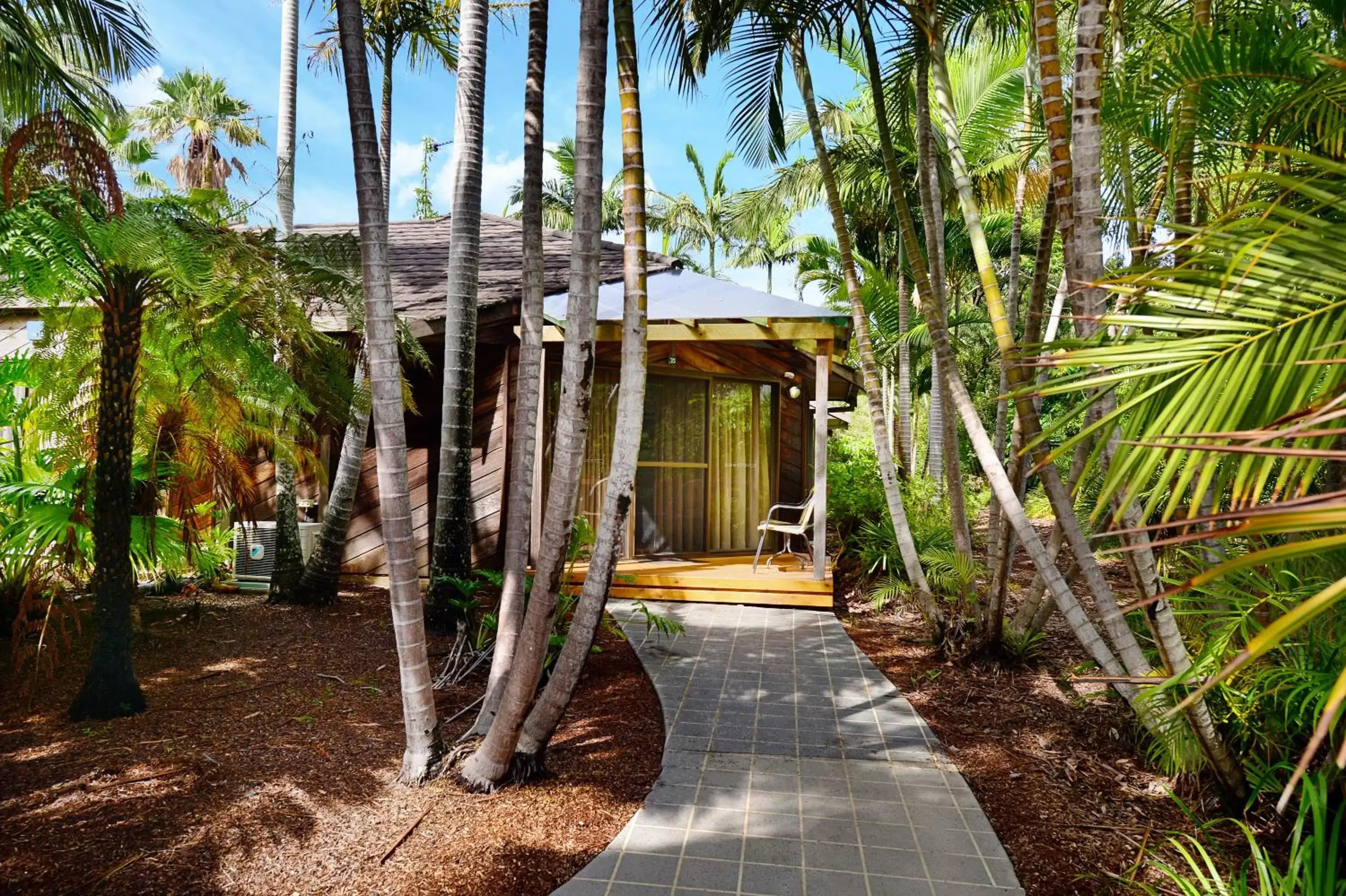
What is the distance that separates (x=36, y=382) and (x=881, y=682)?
562 centimetres

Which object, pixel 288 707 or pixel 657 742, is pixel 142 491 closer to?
pixel 288 707

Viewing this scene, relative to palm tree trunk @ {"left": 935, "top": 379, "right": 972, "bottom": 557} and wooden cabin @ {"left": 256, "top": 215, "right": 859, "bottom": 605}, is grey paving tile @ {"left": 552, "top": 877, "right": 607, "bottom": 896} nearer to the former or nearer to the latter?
wooden cabin @ {"left": 256, "top": 215, "right": 859, "bottom": 605}

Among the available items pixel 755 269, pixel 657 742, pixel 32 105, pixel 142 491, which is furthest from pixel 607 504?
pixel 755 269

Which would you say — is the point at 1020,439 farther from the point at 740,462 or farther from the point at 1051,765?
the point at 740,462

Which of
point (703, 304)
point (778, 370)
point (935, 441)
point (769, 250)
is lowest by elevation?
point (935, 441)

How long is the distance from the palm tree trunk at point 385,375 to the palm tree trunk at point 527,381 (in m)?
0.50

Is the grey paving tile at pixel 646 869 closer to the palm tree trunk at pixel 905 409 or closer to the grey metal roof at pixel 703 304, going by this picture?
the grey metal roof at pixel 703 304

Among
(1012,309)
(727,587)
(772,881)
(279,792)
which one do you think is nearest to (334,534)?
(279,792)

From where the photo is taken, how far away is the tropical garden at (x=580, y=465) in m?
1.91

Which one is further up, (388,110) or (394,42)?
(394,42)

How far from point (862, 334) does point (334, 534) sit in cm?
459

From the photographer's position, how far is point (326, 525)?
6117 millimetres

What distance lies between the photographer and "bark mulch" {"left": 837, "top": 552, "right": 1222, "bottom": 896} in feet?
9.76

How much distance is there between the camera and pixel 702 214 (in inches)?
1174
